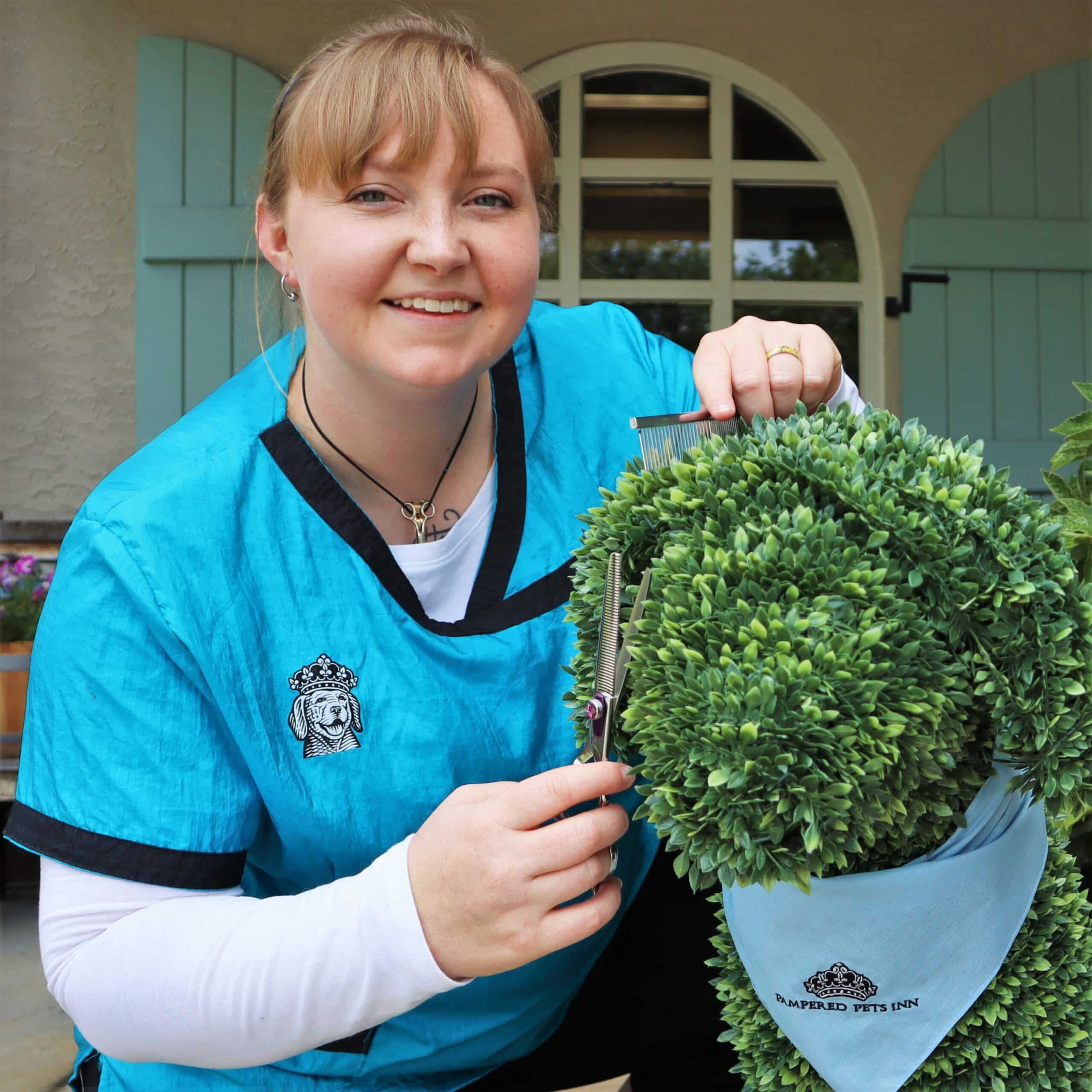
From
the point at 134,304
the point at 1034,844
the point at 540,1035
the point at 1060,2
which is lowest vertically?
the point at 540,1035

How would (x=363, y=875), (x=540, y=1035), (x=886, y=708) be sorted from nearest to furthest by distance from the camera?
(x=886, y=708)
(x=363, y=875)
(x=540, y=1035)

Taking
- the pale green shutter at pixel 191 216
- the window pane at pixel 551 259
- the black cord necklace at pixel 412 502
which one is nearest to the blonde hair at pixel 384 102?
the black cord necklace at pixel 412 502

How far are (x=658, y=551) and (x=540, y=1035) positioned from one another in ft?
2.70

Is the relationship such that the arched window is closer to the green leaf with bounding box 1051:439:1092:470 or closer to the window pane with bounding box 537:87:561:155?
the window pane with bounding box 537:87:561:155

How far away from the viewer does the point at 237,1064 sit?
3.63 ft

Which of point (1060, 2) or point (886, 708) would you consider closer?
point (886, 708)

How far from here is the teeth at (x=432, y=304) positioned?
119 cm

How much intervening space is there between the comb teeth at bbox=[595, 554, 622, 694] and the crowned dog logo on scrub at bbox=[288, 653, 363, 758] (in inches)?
15.7

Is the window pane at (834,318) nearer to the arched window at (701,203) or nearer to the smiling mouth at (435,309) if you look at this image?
the arched window at (701,203)

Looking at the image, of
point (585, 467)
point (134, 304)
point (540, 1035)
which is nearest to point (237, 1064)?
point (540, 1035)

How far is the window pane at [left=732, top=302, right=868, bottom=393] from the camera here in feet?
13.1

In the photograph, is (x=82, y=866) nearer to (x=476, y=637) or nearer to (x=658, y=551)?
(x=476, y=637)

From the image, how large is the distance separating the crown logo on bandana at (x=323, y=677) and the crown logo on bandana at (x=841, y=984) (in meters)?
0.57

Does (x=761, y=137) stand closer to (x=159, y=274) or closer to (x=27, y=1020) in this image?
(x=159, y=274)
